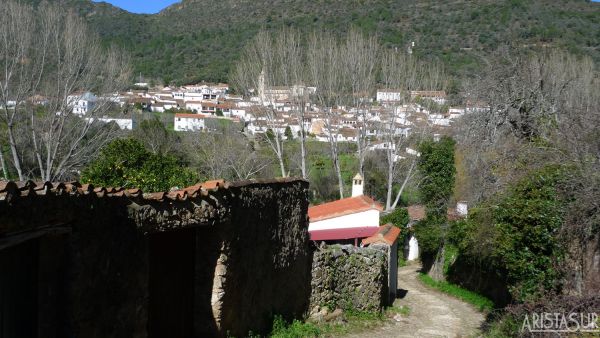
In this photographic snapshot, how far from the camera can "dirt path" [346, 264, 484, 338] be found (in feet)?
41.6

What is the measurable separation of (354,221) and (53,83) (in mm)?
13662

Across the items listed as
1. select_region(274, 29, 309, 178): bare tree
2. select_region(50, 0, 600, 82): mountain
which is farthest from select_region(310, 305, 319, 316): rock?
select_region(50, 0, 600, 82): mountain

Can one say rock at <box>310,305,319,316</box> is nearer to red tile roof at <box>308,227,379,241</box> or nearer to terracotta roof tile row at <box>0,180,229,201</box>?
terracotta roof tile row at <box>0,180,229,201</box>

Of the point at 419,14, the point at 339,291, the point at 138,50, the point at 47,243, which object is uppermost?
the point at 419,14

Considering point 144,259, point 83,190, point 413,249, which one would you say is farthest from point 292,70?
point 83,190

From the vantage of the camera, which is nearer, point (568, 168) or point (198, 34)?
point (568, 168)

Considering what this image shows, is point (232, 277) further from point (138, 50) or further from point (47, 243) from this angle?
point (138, 50)

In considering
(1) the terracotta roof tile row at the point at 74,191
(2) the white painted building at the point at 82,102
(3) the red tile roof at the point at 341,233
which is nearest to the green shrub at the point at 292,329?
(1) the terracotta roof tile row at the point at 74,191

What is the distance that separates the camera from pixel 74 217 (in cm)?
531

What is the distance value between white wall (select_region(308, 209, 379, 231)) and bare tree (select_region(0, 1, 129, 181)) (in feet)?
36.9

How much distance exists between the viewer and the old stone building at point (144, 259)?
507 cm

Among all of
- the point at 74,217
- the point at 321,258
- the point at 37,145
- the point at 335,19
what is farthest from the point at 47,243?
the point at 335,19

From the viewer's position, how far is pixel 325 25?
236ft

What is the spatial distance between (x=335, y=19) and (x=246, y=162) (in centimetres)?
4665
